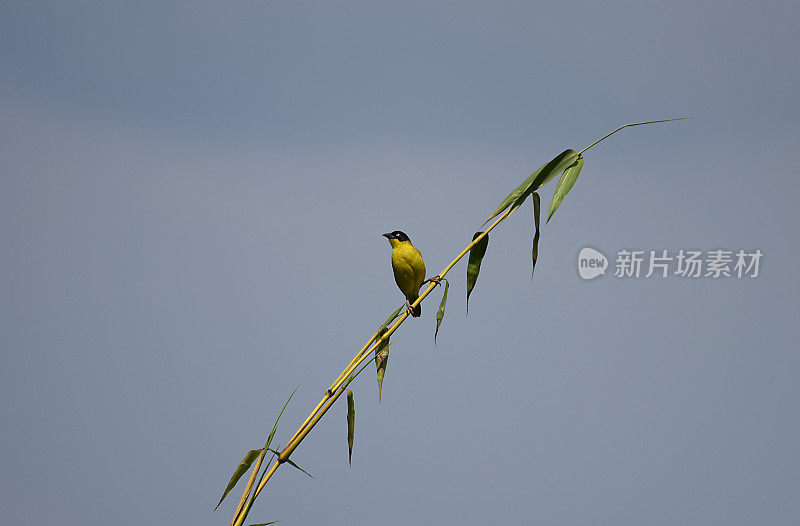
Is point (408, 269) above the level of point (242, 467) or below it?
above

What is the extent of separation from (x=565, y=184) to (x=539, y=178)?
0.06 meters

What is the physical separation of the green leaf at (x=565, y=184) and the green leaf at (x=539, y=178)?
14mm

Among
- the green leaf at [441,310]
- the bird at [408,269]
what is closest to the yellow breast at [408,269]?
the bird at [408,269]

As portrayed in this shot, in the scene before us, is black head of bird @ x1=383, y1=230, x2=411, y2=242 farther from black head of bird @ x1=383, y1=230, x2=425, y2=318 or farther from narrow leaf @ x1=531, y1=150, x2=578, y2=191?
narrow leaf @ x1=531, y1=150, x2=578, y2=191

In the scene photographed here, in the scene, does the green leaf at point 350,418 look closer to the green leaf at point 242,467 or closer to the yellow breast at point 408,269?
the green leaf at point 242,467

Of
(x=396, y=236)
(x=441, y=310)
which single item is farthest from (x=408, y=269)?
(x=441, y=310)

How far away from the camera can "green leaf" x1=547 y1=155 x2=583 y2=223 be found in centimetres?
121

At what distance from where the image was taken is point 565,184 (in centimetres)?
123

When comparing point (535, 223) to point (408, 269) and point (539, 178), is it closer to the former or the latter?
point (539, 178)

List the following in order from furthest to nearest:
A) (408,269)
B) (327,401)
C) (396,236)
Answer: (396,236), (408,269), (327,401)

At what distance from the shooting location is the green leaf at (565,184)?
121 centimetres

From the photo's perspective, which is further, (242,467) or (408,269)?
(408,269)

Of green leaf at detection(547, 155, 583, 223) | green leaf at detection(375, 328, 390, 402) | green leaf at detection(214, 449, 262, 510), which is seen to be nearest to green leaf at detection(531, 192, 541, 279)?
green leaf at detection(547, 155, 583, 223)

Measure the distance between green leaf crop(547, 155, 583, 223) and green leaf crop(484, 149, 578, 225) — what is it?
0.01 m
